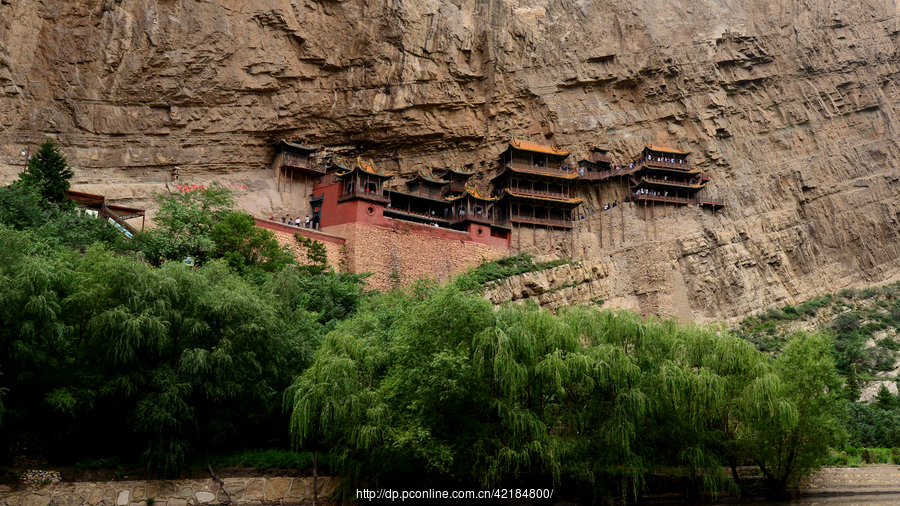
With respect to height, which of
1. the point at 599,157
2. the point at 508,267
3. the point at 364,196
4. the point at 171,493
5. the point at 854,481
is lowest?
the point at 171,493

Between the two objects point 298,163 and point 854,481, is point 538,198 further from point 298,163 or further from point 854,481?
point 854,481

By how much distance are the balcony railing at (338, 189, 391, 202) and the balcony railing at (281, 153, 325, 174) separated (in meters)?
3.86

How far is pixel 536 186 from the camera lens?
4081 cm

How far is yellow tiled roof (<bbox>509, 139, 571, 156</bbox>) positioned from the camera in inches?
1596

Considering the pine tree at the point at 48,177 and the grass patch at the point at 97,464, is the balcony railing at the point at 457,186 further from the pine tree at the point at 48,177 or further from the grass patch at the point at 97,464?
the grass patch at the point at 97,464

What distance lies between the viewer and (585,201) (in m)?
41.9

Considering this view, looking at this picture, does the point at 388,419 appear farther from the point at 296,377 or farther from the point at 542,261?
the point at 542,261

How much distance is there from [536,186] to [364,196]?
9.86 metres

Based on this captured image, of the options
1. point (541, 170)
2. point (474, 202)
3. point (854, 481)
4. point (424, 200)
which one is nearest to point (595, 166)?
point (541, 170)

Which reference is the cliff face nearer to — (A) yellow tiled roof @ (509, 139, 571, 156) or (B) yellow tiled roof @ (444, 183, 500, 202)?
(A) yellow tiled roof @ (509, 139, 571, 156)

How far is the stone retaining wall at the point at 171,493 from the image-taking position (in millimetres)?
16844

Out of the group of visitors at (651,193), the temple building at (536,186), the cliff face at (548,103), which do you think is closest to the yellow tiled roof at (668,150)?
the cliff face at (548,103)

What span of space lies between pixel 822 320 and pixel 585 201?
41.7ft

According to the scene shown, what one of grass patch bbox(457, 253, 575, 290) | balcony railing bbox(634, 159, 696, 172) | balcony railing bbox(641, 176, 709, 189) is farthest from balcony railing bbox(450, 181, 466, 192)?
balcony railing bbox(634, 159, 696, 172)
